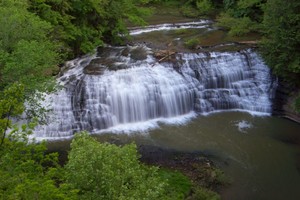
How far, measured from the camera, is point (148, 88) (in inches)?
829

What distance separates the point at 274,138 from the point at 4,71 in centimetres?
1285

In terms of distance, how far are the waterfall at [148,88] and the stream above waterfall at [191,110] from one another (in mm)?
51

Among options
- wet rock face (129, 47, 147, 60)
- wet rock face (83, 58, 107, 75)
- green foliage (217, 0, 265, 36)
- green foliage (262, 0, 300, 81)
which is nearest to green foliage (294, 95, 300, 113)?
green foliage (262, 0, 300, 81)

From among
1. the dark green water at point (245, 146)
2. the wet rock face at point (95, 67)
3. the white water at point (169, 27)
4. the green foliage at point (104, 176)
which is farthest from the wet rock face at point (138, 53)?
the green foliage at point (104, 176)

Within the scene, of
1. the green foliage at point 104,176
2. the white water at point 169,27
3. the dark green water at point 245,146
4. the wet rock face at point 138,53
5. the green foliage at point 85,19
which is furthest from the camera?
the white water at point 169,27

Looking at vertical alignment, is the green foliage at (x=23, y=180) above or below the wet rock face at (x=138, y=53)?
below

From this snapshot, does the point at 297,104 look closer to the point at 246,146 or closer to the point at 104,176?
the point at 246,146

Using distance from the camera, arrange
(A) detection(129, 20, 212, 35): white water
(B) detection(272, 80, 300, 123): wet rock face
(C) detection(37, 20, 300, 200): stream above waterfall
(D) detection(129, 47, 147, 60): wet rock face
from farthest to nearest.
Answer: (A) detection(129, 20, 212, 35): white water, (D) detection(129, 47, 147, 60): wet rock face, (B) detection(272, 80, 300, 123): wet rock face, (C) detection(37, 20, 300, 200): stream above waterfall

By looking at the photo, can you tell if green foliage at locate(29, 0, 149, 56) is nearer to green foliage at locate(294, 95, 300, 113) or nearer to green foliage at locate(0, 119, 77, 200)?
green foliage at locate(294, 95, 300, 113)

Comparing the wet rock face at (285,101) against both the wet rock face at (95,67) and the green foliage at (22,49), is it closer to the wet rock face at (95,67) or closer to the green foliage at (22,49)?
the wet rock face at (95,67)

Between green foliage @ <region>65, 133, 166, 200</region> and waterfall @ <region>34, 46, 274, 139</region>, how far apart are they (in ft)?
31.6

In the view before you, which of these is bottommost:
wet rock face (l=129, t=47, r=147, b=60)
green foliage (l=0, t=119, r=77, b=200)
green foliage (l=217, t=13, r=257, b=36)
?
green foliage (l=0, t=119, r=77, b=200)

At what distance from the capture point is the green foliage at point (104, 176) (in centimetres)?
891

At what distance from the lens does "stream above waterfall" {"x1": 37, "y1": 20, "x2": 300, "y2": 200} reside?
55.6ft
